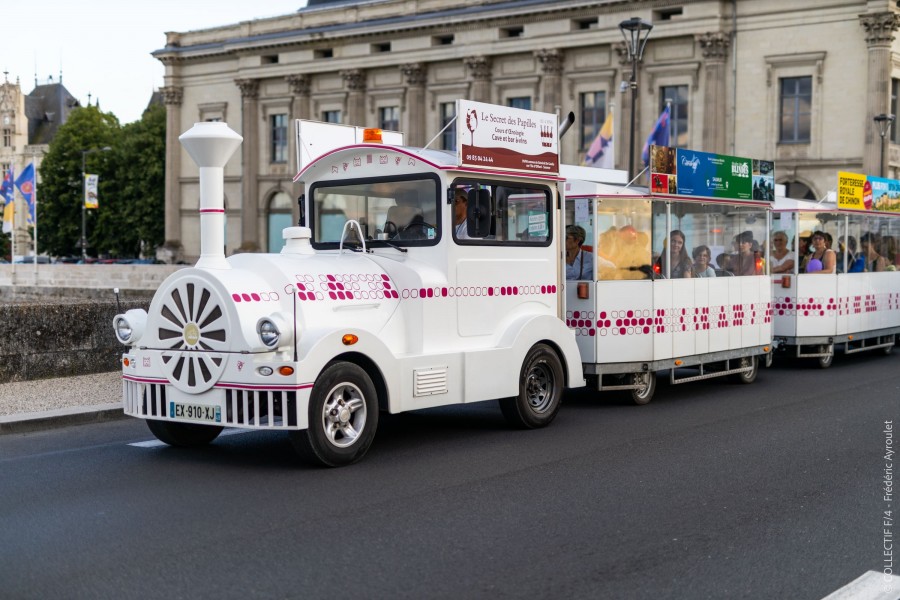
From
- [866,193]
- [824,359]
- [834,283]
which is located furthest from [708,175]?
[866,193]

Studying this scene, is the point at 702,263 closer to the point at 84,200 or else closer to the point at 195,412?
the point at 195,412

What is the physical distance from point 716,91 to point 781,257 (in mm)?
38944

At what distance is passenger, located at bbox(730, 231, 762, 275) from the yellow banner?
426 centimetres

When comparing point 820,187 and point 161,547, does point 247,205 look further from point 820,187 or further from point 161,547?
point 161,547

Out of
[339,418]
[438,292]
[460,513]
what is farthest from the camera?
[438,292]

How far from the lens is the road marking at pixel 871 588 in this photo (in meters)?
6.01

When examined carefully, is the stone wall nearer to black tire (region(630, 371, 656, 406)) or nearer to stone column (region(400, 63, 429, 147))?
black tire (region(630, 371, 656, 406))

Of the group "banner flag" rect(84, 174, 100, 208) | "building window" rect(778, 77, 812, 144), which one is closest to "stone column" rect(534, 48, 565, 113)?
"building window" rect(778, 77, 812, 144)

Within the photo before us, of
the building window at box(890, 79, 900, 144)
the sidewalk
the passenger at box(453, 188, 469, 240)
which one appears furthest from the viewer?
the building window at box(890, 79, 900, 144)

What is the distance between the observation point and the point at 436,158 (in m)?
10.9

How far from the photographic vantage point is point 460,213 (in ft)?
35.9

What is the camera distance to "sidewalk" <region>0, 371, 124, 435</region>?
1197 cm

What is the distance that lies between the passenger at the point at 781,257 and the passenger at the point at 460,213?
32.6 ft

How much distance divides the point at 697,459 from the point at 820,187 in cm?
4693
